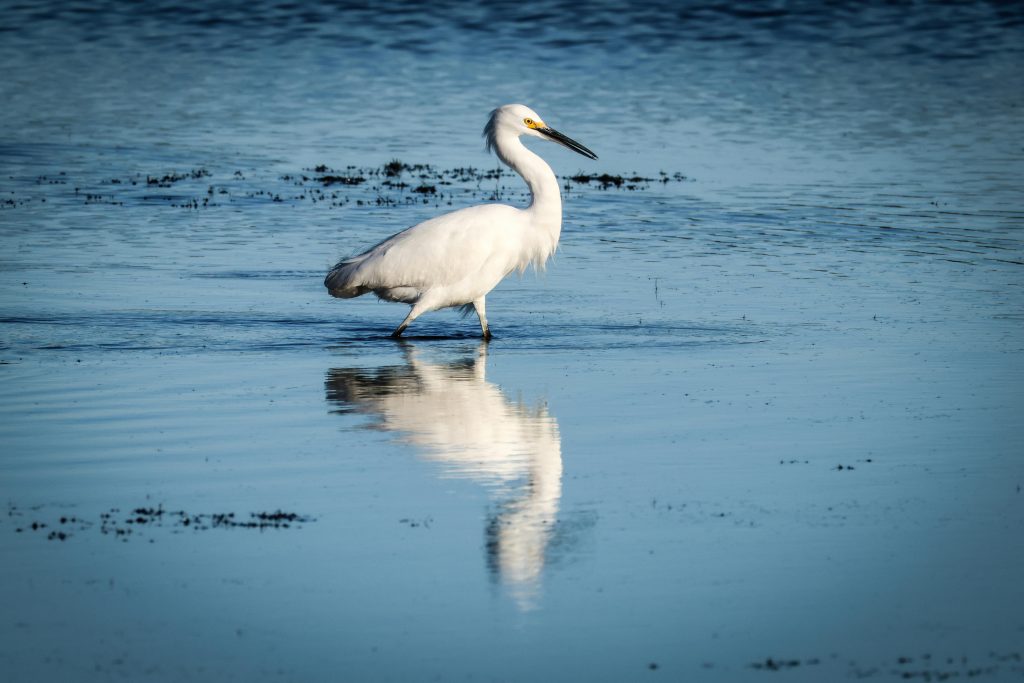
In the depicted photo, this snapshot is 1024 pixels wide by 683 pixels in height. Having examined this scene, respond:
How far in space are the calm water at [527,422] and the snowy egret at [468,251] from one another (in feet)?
1.41

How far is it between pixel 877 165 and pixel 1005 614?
1932 cm

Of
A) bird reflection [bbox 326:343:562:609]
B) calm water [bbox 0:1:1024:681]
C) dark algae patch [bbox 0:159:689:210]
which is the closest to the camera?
calm water [bbox 0:1:1024:681]

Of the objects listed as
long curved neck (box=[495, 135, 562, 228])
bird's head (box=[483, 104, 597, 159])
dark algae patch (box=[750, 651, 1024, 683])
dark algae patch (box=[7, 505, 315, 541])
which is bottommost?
dark algae patch (box=[750, 651, 1024, 683])

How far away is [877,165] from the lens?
25016 millimetres

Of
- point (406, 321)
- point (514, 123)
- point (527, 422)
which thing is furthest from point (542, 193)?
point (527, 422)

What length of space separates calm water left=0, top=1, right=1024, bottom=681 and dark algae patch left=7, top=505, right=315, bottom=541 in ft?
0.10

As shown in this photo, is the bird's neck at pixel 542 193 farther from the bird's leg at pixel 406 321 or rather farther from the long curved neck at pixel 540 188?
the bird's leg at pixel 406 321

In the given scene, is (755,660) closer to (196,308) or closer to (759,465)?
(759,465)

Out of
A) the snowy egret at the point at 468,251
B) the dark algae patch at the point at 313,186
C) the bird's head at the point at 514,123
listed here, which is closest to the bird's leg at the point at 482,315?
the snowy egret at the point at 468,251

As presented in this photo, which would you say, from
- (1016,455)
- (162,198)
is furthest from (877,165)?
(1016,455)

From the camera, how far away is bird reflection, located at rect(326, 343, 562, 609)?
722 cm

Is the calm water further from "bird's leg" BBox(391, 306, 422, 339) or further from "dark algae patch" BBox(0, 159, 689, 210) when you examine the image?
"bird's leg" BBox(391, 306, 422, 339)

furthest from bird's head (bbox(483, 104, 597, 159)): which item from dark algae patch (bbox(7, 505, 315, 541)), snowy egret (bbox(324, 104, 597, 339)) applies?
dark algae patch (bbox(7, 505, 315, 541))

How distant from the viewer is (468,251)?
13.3 metres
